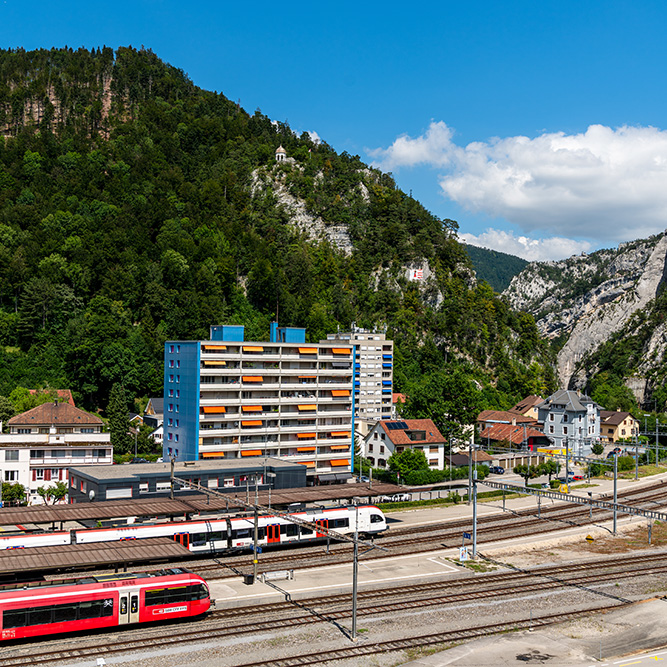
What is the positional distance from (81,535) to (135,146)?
14760 cm

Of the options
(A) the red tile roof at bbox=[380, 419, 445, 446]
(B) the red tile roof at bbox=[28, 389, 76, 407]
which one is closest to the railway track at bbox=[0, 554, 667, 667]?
(A) the red tile roof at bbox=[380, 419, 445, 446]

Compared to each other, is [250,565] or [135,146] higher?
[135,146]

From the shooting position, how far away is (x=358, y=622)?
112 ft

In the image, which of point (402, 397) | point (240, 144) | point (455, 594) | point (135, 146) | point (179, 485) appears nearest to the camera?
point (455, 594)

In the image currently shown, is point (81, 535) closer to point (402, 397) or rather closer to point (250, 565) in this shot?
point (250, 565)

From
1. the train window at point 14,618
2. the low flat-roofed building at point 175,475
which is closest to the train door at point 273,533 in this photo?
the low flat-roofed building at point 175,475

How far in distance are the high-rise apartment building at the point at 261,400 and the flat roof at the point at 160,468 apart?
869cm

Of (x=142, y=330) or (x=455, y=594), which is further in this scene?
(x=142, y=330)

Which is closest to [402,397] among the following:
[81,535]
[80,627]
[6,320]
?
[6,320]

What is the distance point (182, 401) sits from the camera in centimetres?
7781

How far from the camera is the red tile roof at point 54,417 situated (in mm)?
73863

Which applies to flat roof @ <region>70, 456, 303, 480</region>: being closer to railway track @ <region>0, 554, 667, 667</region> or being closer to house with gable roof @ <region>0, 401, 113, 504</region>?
house with gable roof @ <region>0, 401, 113, 504</region>

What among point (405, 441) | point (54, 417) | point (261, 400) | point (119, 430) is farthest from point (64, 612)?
point (405, 441)

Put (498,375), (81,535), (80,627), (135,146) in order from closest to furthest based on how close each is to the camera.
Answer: (80,627) → (81,535) → (498,375) → (135,146)
